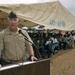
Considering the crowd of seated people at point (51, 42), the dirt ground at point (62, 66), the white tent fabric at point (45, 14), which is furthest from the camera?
the crowd of seated people at point (51, 42)

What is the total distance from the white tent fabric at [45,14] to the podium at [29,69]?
10.8ft

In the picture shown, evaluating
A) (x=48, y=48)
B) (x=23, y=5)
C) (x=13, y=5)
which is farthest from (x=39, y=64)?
(x=48, y=48)

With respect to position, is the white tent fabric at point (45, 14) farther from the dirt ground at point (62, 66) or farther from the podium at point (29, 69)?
the podium at point (29, 69)

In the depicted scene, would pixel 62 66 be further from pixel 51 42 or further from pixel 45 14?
pixel 51 42

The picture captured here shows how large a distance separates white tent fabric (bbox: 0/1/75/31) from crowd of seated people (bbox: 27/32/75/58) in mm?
3865

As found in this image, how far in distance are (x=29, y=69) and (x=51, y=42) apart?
43.9ft

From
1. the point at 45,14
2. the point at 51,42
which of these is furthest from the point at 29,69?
the point at 51,42

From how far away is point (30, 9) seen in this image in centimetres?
752

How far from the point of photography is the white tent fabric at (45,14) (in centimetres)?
700

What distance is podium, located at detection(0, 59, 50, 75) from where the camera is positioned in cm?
294

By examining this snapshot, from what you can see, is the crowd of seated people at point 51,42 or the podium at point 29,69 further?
the crowd of seated people at point 51,42

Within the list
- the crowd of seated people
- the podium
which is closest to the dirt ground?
the crowd of seated people

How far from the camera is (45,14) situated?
8039 mm

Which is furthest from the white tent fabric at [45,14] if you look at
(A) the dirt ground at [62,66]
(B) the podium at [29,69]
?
(B) the podium at [29,69]
